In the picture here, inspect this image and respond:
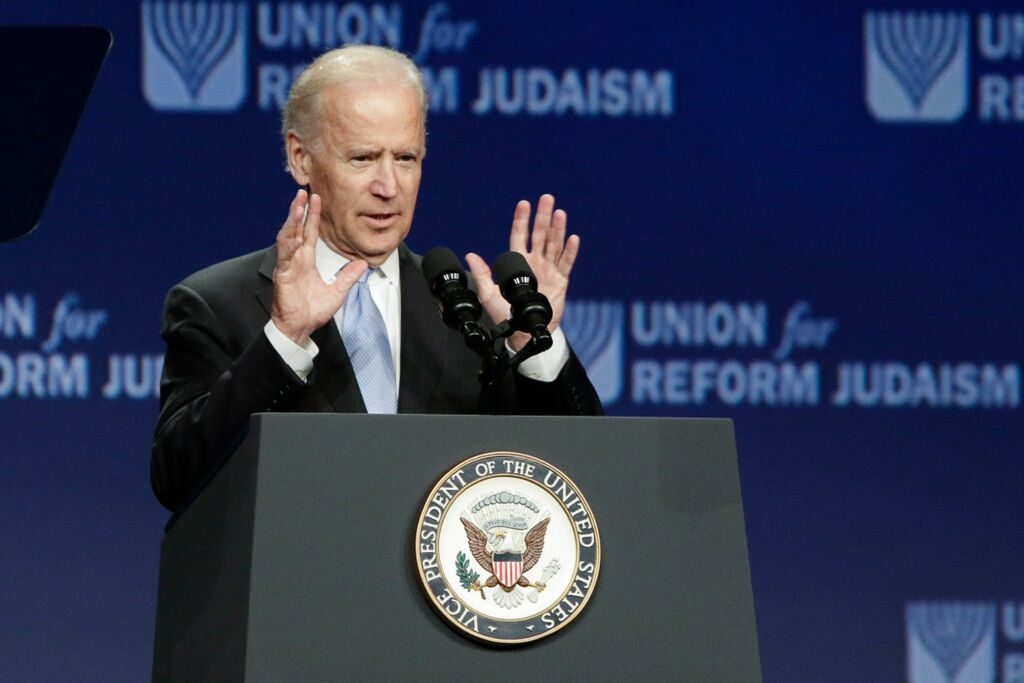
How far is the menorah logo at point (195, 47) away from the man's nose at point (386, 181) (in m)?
1.38

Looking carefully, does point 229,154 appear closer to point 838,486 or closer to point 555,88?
point 555,88

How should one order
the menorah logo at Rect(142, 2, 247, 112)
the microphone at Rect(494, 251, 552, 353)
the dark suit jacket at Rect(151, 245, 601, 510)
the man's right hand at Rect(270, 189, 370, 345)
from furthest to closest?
the menorah logo at Rect(142, 2, 247, 112)
the dark suit jacket at Rect(151, 245, 601, 510)
the man's right hand at Rect(270, 189, 370, 345)
the microphone at Rect(494, 251, 552, 353)

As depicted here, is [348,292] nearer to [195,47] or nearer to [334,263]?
[334,263]

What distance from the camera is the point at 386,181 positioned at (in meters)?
2.49

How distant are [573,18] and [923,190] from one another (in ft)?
2.93

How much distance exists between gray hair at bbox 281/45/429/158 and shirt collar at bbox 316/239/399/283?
16 centimetres

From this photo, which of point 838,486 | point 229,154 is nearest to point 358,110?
point 229,154

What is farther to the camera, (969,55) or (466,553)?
(969,55)

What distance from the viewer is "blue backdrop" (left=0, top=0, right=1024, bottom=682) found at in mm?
3756

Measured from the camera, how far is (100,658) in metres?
3.75

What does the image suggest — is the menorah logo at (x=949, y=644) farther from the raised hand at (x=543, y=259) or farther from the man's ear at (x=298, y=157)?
the man's ear at (x=298, y=157)

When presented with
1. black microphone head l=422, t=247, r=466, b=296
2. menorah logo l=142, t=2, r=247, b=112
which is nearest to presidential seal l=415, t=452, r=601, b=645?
black microphone head l=422, t=247, r=466, b=296

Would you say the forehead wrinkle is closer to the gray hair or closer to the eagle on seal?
the gray hair

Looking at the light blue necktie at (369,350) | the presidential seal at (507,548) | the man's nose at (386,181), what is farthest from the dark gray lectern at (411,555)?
the man's nose at (386,181)
